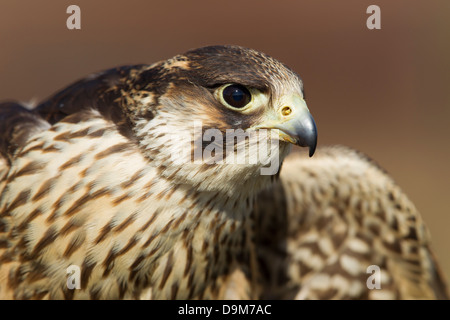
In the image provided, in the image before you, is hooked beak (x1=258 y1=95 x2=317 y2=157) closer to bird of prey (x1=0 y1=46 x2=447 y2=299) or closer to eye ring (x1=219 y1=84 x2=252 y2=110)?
bird of prey (x1=0 y1=46 x2=447 y2=299)

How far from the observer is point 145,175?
2.75 meters

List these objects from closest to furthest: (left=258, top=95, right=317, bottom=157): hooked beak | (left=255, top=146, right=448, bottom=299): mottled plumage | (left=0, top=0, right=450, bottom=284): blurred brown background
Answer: (left=258, top=95, right=317, bottom=157): hooked beak
(left=255, top=146, right=448, bottom=299): mottled plumage
(left=0, top=0, right=450, bottom=284): blurred brown background

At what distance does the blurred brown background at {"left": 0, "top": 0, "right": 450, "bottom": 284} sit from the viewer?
940 cm

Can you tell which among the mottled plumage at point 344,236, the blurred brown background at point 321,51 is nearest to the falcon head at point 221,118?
the mottled plumage at point 344,236

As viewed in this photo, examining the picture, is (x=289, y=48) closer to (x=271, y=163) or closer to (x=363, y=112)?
(x=363, y=112)

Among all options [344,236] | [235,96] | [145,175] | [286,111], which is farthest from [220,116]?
[344,236]

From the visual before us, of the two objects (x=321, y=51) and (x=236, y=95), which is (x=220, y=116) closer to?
(x=236, y=95)

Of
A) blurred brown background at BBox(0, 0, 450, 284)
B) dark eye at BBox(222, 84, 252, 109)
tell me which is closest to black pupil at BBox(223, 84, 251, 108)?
dark eye at BBox(222, 84, 252, 109)

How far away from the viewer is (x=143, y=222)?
2.80m

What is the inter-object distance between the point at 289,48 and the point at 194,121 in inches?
297

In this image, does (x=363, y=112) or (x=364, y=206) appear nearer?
(x=364, y=206)

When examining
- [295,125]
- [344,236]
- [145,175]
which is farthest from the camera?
[344,236]

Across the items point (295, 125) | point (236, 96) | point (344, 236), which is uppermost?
point (236, 96)
